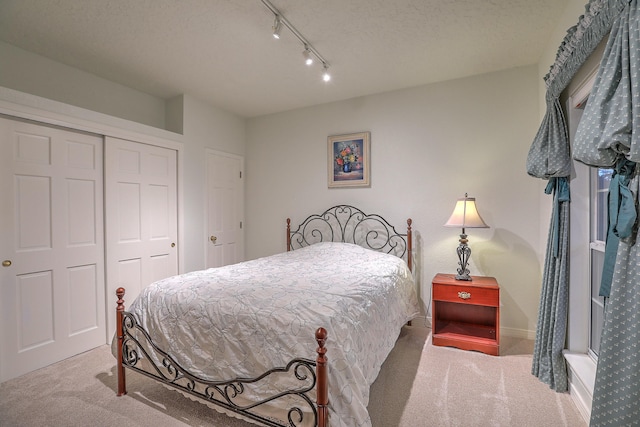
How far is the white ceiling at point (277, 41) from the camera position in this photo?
211 centimetres

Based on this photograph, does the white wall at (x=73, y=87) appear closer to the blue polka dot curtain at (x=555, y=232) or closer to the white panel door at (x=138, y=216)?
the white panel door at (x=138, y=216)

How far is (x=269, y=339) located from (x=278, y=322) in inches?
3.8

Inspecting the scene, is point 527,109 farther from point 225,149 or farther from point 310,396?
point 225,149

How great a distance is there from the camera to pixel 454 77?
10.5 ft

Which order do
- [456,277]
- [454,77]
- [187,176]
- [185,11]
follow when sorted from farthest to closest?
[187,176], [454,77], [456,277], [185,11]

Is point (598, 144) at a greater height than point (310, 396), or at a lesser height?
greater

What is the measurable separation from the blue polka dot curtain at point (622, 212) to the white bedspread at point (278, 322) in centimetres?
101

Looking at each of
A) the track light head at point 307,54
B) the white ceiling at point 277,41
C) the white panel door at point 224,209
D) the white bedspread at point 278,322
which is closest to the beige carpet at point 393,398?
the white bedspread at point 278,322

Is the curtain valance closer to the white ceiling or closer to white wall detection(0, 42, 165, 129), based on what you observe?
the white ceiling

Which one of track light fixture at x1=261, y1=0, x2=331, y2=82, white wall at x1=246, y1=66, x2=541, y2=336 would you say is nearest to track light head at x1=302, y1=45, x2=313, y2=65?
track light fixture at x1=261, y1=0, x2=331, y2=82

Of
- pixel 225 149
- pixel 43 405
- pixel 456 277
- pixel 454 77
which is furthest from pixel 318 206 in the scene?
pixel 43 405

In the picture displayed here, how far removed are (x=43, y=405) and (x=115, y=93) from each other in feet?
9.53

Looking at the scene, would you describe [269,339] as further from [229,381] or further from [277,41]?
[277,41]

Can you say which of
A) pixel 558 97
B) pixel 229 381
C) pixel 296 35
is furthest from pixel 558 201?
pixel 229 381
